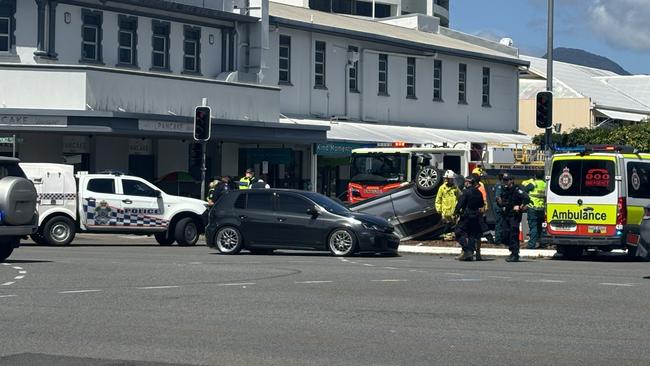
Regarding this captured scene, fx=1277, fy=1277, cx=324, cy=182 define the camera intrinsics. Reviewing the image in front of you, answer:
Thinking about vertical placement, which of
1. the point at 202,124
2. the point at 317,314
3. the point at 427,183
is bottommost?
the point at 317,314

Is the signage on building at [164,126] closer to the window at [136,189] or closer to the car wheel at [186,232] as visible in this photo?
the window at [136,189]

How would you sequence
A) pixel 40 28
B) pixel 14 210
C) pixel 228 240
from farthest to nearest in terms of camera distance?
pixel 40 28 → pixel 228 240 → pixel 14 210

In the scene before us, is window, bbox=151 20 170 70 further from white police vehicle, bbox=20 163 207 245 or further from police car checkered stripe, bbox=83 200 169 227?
police car checkered stripe, bbox=83 200 169 227

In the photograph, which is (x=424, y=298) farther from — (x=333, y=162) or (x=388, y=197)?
(x=333, y=162)

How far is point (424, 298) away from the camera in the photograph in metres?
16.9

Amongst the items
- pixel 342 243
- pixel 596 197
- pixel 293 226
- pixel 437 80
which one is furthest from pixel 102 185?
pixel 437 80

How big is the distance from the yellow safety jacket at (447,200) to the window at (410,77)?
1089 inches

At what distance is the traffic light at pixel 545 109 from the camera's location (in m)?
30.8

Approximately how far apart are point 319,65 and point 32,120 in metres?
16.8

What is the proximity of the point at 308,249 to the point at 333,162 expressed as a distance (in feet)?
74.9

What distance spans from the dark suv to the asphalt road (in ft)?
1.52

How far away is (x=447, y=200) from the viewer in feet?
94.6

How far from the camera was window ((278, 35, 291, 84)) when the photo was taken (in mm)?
49719

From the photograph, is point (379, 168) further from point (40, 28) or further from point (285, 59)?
point (285, 59)
